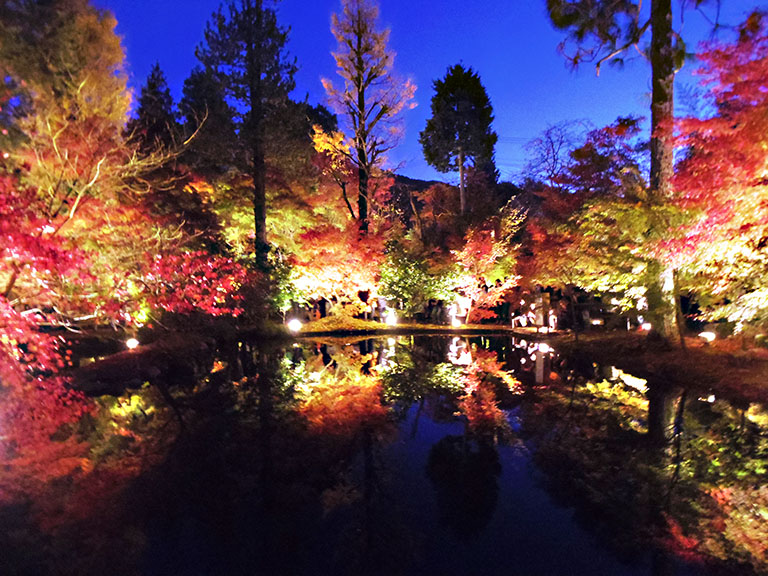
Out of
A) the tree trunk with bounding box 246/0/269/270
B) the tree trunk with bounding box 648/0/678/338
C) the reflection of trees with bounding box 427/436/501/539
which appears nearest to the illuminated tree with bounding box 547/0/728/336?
the tree trunk with bounding box 648/0/678/338

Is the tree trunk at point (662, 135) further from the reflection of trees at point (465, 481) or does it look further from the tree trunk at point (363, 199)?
the tree trunk at point (363, 199)

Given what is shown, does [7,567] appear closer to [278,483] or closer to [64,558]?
[64,558]

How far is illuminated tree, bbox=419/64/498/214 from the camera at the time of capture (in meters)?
27.3

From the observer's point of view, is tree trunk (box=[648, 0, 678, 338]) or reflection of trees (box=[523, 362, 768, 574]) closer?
reflection of trees (box=[523, 362, 768, 574])

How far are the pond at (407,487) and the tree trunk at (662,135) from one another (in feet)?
7.54

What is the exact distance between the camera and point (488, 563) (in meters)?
3.29

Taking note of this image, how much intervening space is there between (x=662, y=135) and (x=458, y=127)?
18.9m

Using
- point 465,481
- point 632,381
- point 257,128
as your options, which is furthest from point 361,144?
point 465,481

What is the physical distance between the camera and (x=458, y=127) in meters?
27.5

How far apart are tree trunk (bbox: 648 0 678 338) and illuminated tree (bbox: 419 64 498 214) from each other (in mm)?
15998

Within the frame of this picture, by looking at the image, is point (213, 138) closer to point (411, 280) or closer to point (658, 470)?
point (411, 280)

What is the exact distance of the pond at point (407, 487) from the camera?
11.0 ft

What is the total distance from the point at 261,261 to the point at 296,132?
5.85m

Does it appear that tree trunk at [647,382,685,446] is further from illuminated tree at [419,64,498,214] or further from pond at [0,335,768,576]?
illuminated tree at [419,64,498,214]
